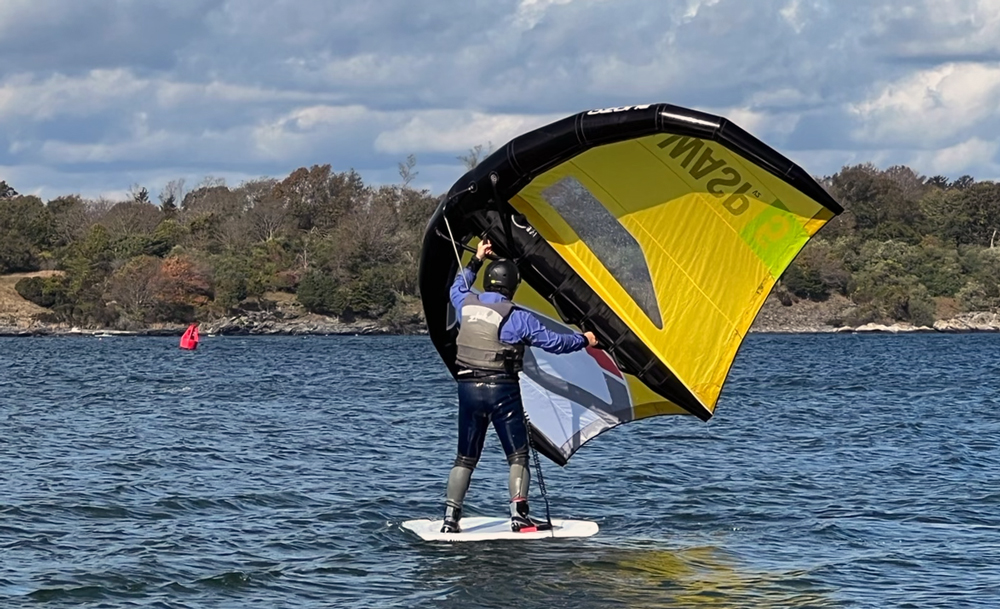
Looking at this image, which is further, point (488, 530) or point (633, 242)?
point (633, 242)

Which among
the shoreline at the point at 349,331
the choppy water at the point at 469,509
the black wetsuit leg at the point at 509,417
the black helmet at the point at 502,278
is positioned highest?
the black helmet at the point at 502,278

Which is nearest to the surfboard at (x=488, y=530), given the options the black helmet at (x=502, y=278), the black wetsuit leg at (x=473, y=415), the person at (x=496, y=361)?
the person at (x=496, y=361)

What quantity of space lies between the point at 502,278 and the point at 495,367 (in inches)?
28.7

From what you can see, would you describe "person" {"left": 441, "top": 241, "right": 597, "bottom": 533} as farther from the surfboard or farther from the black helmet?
the surfboard

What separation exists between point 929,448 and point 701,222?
9947mm

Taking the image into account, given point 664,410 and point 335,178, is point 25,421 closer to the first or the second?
point 664,410

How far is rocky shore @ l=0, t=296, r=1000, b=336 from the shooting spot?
99188 millimetres

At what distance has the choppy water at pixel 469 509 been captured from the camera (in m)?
10.6

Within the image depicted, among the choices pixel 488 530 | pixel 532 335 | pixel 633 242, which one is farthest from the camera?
pixel 633 242

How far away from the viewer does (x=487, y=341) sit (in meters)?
11.8

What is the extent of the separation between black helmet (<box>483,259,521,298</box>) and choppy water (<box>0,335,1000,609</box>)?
2.09m

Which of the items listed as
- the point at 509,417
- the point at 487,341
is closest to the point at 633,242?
the point at 487,341

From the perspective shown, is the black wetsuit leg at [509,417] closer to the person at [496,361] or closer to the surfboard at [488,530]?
the person at [496,361]

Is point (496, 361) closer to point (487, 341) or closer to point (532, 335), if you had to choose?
point (487, 341)
